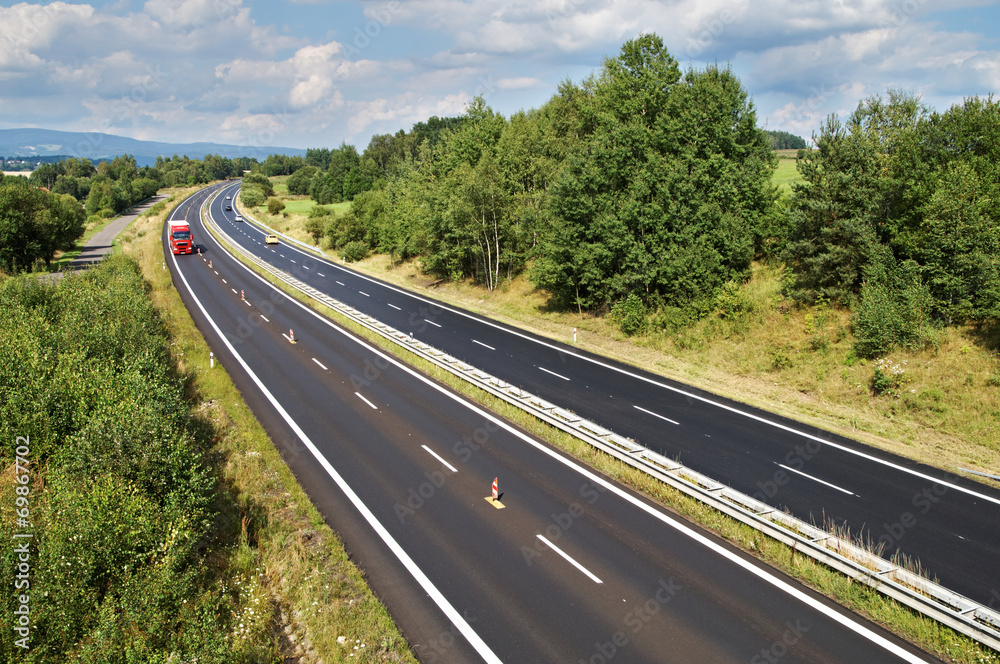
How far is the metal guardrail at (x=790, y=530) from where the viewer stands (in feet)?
34.4

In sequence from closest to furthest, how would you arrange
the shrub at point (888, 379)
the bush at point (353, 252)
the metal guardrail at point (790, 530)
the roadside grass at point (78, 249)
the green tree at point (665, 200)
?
the metal guardrail at point (790, 530) → the shrub at point (888, 379) → the green tree at point (665, 200) → the roadside grass at point (78, 249) → the bush at point (353, 252)

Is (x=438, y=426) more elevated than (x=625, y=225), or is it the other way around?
(x=625, y=225)

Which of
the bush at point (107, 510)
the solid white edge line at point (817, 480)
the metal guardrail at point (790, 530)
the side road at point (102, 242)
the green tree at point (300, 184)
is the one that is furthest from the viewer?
the green tree at point (300, 184)

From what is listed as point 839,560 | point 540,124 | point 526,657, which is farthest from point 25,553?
point 540,124

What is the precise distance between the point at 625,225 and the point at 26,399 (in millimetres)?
29330

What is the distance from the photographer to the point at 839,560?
12.3 meters

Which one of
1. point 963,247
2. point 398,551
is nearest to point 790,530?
point 398,551

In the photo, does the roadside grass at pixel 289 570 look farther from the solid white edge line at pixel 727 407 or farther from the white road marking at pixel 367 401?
the solid white edge line at pixel 727 407

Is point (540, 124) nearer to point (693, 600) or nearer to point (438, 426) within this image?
point (438, 426)

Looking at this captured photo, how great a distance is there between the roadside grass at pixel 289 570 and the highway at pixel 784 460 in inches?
423

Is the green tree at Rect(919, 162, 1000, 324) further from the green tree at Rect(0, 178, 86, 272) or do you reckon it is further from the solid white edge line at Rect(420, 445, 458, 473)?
the green tree at Rect(0, 178, 86, 272)

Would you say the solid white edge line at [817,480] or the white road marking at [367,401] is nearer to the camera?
the solid white edge line at [817,480]

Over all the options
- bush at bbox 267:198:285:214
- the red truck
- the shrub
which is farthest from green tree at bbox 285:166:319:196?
the shrub

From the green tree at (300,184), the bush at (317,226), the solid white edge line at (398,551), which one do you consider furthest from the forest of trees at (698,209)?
the green tree at (300,184)
